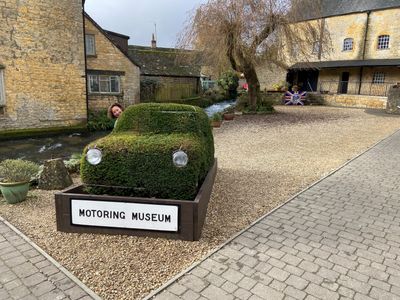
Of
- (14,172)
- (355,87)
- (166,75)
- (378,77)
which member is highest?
(378,77)

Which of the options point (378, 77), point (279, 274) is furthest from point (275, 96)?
point (279, 274)

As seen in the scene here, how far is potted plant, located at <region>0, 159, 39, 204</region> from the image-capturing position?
5137 millimetres

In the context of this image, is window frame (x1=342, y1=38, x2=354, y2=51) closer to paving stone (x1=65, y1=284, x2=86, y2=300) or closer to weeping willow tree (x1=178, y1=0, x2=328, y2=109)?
weeping willow tree (x1=178, y1=0, x2=328, y2=109)

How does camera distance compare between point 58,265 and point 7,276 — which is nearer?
point 7,276

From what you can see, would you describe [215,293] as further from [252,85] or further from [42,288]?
[252,85]

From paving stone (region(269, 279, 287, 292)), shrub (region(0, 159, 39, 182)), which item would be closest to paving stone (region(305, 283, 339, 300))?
paving stone (region(269, 279, 287, 292))

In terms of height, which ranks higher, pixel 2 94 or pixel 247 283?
pixel 2 94

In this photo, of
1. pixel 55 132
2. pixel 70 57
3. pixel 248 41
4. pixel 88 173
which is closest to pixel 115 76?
pixel 70 57

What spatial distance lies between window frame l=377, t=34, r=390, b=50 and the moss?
26222mm

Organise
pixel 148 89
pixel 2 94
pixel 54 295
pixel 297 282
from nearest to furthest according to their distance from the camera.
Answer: pixel 54 295
pixel 297 282
pixel 2 94
pixel 148 89

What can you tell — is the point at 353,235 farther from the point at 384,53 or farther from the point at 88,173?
the point at 384,53

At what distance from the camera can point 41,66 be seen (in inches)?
588

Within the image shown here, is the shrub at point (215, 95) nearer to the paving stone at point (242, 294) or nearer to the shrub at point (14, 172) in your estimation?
the shrub at point (14, 172)

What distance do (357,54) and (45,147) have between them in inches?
1100
